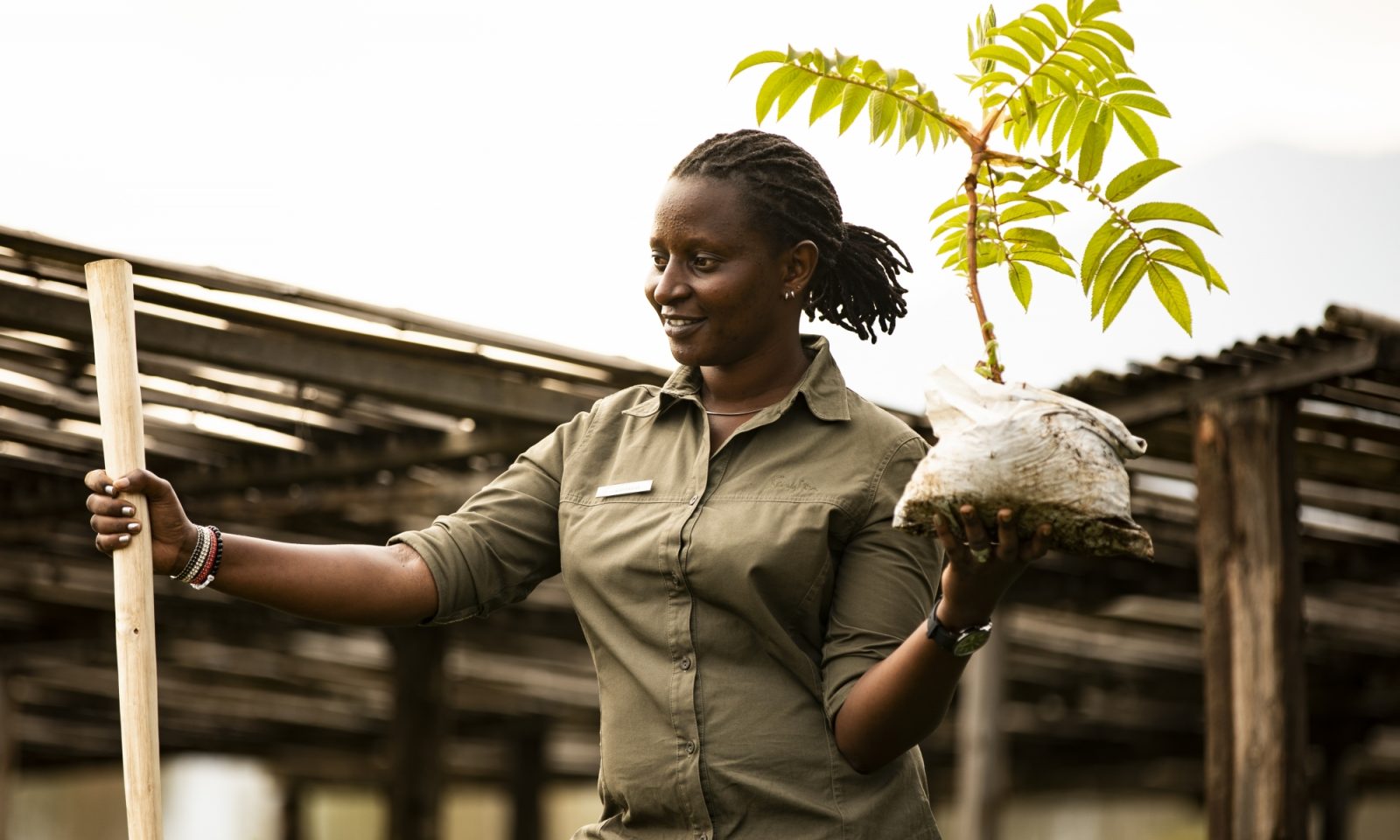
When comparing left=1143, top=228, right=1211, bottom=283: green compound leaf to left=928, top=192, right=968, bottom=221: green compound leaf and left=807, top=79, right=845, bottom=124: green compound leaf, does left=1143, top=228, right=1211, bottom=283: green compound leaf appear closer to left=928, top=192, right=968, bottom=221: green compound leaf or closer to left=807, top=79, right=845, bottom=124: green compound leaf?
left=928, top=192, right=968, bottom=221: green compound leaf

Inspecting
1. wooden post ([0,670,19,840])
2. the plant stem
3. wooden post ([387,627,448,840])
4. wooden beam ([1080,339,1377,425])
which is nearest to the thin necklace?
the plant stem

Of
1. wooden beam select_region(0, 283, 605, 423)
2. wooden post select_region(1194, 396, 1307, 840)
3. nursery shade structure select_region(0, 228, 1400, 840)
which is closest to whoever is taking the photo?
wooden beam select_region(0, 283, 605, 423)

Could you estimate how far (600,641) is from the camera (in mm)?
2410

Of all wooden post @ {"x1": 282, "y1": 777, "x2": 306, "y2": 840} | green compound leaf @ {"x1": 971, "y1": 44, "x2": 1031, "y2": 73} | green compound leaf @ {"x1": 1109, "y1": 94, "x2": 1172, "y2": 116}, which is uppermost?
green compound leaf @ {"x1": 971, "y1": 44, "x2": 1031, "y2": 73}

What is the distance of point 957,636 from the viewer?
6.78 feet

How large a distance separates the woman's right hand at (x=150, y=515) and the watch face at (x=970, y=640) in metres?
1.05

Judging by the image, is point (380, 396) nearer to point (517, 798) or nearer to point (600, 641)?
point (600, 641)

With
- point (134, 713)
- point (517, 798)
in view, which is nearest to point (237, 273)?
point (134, 713)

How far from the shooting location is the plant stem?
2197 mm

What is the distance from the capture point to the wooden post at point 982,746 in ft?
26.7

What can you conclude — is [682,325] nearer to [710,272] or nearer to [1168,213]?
[710,272]

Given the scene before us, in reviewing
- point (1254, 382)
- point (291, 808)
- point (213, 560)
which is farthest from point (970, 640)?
point (291, 808)

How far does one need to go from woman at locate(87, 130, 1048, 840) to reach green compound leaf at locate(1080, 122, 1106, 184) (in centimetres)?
37

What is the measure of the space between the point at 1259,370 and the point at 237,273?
3.22m
